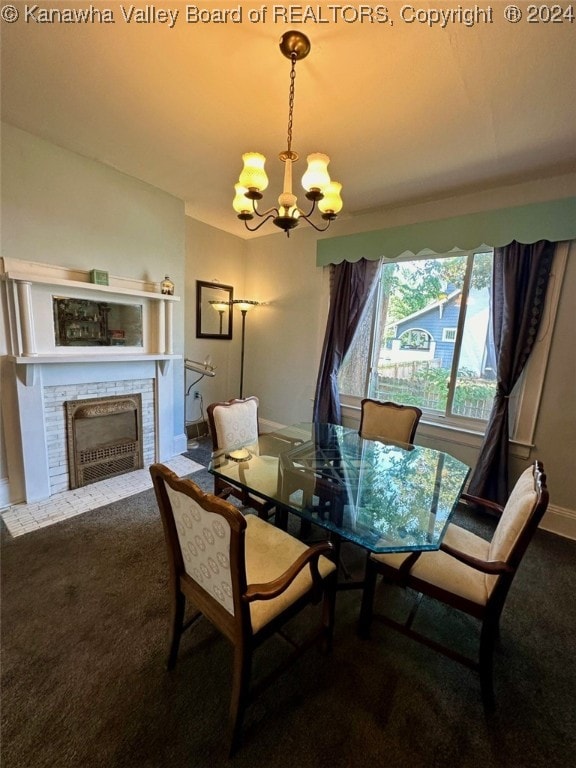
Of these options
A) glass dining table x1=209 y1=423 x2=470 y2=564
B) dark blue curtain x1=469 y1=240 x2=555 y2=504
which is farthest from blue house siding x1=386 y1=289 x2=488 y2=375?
glass dining table x1=209 y1=423 x2=470 y2=564

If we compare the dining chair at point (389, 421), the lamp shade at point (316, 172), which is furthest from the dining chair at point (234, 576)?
the lamp shade at point (316, 172)

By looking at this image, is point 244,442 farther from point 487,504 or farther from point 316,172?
point 316,172

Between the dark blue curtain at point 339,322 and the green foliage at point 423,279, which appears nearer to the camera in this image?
the green foliage at point 423,279

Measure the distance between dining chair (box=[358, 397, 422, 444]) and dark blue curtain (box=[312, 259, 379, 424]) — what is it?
2.50 feet

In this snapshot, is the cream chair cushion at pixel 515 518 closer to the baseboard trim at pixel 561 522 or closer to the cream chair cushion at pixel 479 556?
the cream chair cushion at pixel 479 556

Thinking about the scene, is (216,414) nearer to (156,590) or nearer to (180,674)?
(156,590)

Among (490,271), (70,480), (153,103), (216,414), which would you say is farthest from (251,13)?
(70,480)

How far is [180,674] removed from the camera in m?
1.28

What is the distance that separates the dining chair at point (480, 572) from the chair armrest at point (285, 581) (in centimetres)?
35

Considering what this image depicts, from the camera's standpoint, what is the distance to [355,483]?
5.69 ft

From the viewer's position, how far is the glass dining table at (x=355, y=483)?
1.32 meters

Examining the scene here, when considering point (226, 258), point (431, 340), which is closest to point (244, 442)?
point (431, 340)

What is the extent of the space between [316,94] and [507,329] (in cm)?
214

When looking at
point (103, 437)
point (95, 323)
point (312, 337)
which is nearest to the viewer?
point (95, 323)
